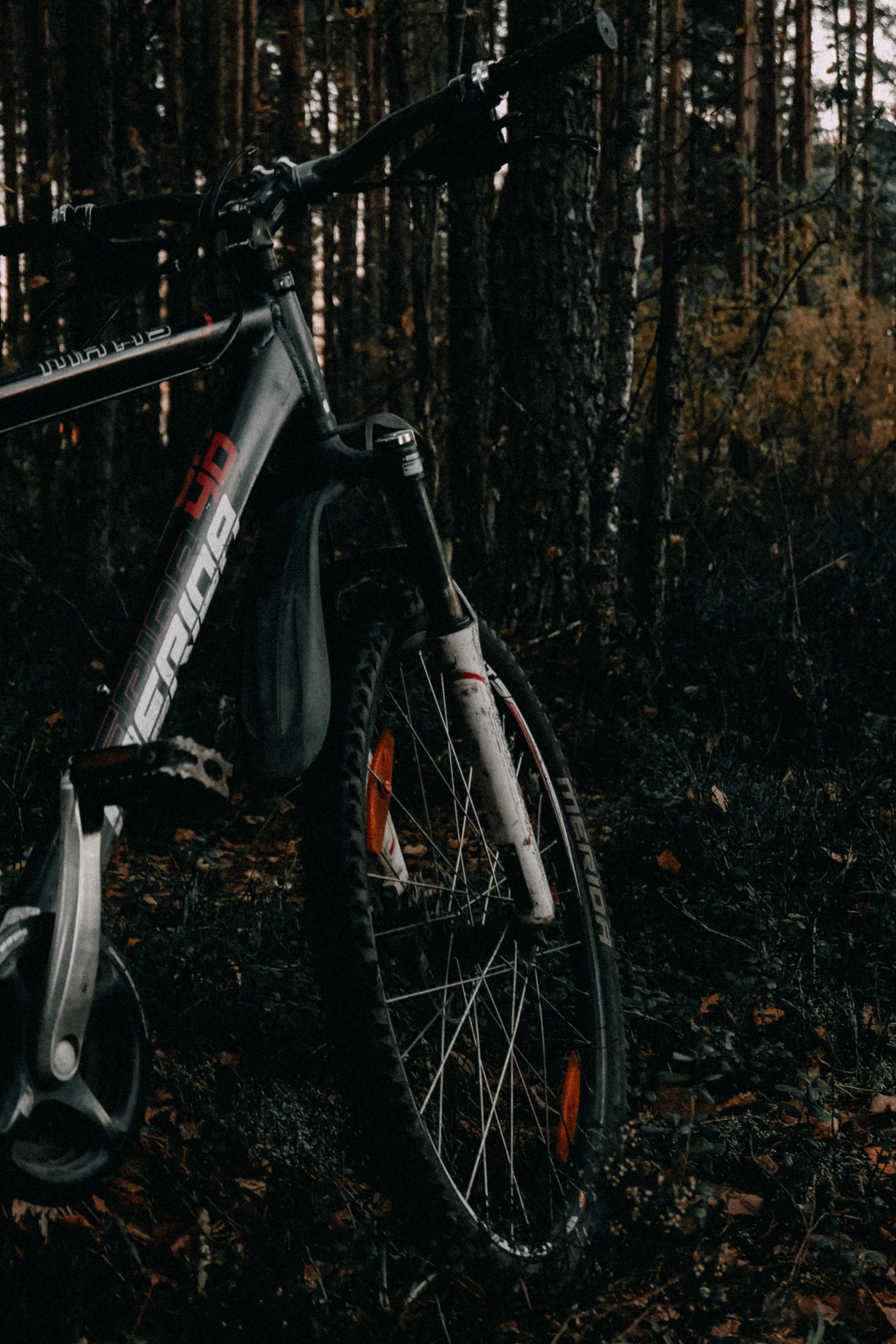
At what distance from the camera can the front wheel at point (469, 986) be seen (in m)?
1.75

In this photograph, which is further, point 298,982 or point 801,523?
point 801,523

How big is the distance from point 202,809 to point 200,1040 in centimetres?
129

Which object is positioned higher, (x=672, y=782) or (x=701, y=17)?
(x=701, y=17)

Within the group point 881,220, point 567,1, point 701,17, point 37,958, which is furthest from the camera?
point 881,220

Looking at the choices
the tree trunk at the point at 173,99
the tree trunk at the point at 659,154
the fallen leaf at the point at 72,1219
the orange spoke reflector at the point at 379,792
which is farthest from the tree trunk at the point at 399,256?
the tree trunk at the point at 659,154

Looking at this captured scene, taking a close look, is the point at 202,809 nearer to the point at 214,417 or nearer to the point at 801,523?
the point at 214,417

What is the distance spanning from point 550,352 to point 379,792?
11.3ft

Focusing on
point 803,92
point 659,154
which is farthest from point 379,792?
point 803,92

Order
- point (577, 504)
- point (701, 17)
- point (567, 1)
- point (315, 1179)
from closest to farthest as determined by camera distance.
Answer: point (315, 1179) → point (567, 1) → point (577, 504) → point (701, 17)

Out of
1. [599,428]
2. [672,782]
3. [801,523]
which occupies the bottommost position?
[672,782]

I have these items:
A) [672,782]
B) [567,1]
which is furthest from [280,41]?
[672,782]

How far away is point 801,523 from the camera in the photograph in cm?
691

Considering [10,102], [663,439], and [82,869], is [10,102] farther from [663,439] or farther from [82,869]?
[82,869]

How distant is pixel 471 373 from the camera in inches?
241
